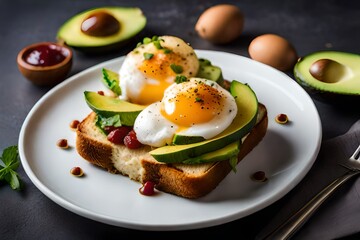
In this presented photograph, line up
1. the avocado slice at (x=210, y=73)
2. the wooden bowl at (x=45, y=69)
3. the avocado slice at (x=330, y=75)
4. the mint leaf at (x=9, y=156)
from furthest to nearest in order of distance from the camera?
the wooden bowl at (x=45, y=69), the avocado slice at (x=330, y=75), the avocado slice at (x=210, y=73), the mint leaf at (x=9, y=156)

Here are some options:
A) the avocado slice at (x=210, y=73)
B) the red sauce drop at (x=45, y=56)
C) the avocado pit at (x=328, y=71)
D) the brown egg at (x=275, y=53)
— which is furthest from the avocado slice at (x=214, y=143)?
the red sauce drop at (x=45, y=56)

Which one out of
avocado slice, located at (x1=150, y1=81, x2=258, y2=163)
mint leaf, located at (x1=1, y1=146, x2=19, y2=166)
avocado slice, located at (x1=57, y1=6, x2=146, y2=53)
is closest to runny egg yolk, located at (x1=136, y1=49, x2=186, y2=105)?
avocado slice, located at (x1=150, y1=81, x2=258, y2=163)

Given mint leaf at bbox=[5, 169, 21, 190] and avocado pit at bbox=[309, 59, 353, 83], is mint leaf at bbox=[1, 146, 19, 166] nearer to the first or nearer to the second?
mint leaf at bbox=[5, 169, 21, 190]

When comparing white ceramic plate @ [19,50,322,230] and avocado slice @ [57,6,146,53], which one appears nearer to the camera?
white ceramic plate @ [19,50,322,230]

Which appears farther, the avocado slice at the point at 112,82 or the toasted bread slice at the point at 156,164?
the avocado slice at the point at 112,82

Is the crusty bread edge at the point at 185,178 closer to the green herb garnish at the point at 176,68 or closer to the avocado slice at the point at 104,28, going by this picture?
the green herb garnish at the point at 176,68

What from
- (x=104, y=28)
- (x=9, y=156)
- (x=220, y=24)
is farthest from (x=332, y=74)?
(x=9, y=156)
